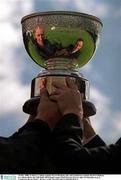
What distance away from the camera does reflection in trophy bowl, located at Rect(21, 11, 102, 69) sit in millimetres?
1259

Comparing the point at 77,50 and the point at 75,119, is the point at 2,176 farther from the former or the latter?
the point at 77,50

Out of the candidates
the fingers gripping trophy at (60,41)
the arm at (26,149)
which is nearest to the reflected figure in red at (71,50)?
the fingers gripping trophy at (60,41)

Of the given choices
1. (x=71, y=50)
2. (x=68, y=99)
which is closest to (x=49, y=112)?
(x=68, y=99)

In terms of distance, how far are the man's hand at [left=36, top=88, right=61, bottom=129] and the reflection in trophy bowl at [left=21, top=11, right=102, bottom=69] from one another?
23 cm

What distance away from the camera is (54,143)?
958 millimetres

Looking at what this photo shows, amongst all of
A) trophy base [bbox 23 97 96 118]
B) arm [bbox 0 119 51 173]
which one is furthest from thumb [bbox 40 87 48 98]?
arm [bbox 0 119 51 173]

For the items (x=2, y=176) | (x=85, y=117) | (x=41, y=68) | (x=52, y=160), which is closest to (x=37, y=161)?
(x=52, y=160)

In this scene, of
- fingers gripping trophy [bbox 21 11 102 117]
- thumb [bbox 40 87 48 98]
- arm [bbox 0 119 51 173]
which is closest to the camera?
arm [bbox 0 119 51 173]

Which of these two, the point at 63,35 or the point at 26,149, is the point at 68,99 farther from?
the point at 63,35

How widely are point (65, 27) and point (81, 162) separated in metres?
0.46

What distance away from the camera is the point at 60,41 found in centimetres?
128

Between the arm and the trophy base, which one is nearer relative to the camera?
the arm

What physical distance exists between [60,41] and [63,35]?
0.07 ft

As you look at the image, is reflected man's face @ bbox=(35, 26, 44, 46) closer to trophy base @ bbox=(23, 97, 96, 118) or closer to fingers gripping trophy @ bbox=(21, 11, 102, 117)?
fingers gripping trophy @ bbox=(21, 11, 102, 117)
